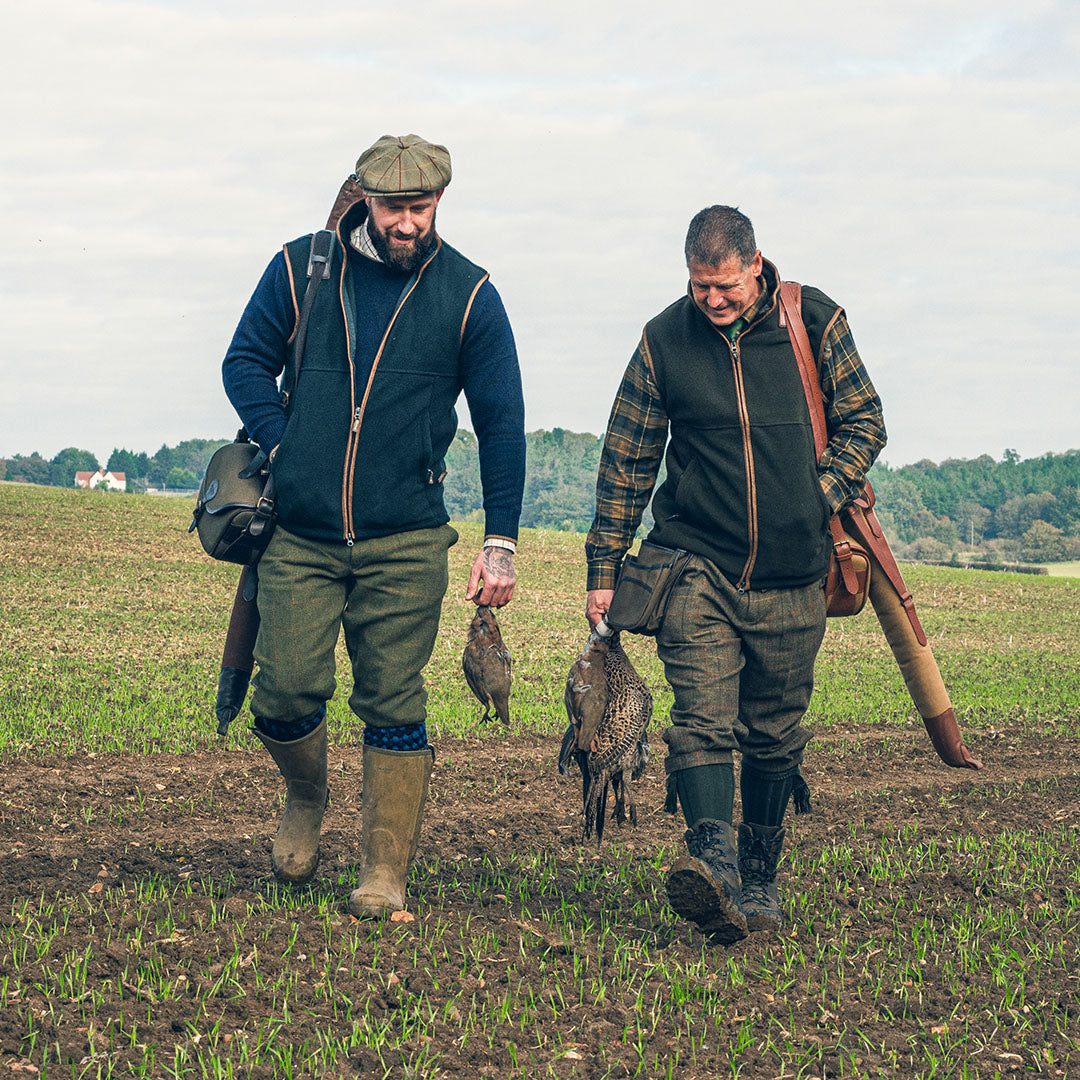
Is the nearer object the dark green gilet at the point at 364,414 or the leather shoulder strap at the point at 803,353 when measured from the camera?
the dark green gilet at the point at 364,414

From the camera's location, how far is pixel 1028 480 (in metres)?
151

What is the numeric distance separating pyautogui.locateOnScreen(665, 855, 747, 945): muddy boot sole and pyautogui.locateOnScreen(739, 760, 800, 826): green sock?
867mm

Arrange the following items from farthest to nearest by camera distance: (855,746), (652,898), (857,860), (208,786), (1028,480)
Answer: (1028,480), (855,746), (208,786), (857,860), (652,898)

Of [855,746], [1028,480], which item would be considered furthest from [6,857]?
[1028,480]

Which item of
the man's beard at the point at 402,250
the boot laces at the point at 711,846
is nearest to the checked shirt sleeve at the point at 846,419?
the boot laces at the point at 711,846

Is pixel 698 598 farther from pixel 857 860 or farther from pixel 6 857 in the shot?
pixel 6 857

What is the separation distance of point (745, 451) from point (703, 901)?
1618 mm

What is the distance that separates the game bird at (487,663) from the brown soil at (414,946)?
32.1 inches

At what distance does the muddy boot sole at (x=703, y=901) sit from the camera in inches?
165

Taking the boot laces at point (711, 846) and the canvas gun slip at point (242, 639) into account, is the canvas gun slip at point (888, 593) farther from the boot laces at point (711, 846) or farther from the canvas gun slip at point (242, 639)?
the canvas gun slip at point (242, 639)

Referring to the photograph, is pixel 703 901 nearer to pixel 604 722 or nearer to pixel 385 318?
pixel 604 722

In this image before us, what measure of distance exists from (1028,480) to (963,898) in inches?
6124

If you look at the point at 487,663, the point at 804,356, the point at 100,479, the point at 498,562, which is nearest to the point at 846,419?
the point at 804,356

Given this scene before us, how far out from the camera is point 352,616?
4984mm
